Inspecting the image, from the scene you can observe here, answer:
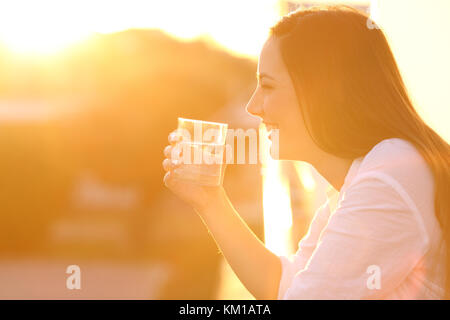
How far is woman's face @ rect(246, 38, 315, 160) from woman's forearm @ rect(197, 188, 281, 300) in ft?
0.78

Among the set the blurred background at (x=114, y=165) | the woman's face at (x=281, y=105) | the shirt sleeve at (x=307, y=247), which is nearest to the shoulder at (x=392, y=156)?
the woman's face at (x=281, y=105)

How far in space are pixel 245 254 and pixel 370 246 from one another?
440mm

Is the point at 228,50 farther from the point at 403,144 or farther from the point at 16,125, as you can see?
the point at 403,144

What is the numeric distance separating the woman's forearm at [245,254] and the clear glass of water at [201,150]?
0.28 feet

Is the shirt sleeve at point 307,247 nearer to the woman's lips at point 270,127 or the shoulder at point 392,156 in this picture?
the woman's lips at point 270,127

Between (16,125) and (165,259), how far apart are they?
60.5 inches

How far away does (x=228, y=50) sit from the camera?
4.48 metres

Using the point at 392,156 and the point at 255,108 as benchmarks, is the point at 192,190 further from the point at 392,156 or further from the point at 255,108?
the point at 392,156

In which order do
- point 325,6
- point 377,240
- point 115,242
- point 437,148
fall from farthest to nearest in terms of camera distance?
point 115,242 → point 325,6 → point 437,148 → point 377,240

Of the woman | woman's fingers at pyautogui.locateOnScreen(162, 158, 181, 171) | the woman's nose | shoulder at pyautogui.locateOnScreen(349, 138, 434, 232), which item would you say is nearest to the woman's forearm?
the woman

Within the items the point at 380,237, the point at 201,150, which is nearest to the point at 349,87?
the point at 380,237

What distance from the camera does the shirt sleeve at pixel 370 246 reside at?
1038 millimetres

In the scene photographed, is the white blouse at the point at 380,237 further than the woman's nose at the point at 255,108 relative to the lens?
No
